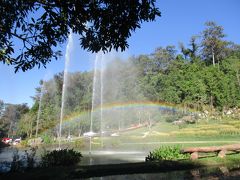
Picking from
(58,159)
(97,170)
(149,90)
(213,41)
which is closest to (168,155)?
(97,170)

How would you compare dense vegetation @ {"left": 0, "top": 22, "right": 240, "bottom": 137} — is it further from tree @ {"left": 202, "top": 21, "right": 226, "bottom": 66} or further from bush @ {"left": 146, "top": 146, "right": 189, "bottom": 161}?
bush @ {"left": 146, "top": 146, "right": 189, "bottom": 161}

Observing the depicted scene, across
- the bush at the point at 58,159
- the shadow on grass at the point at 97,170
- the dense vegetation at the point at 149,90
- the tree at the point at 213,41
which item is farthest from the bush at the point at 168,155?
the tree at the point at 213,41

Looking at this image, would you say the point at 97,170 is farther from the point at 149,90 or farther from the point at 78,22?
the point at 149,90

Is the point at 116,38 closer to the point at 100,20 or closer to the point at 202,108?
the point at 100,20

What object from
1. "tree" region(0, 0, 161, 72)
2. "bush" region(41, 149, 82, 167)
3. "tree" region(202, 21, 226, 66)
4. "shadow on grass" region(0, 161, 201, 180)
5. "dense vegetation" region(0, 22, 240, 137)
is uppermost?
"tree" region(202, 21, 226, 66)

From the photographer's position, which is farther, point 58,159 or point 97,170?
point 58,159

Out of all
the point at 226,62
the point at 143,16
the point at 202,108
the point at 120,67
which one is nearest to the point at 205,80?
the point at 202,108

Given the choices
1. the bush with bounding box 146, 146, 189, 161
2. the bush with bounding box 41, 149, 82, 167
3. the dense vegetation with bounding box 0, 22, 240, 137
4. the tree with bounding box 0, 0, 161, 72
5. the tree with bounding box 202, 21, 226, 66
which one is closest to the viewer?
the tree with bounding box 0, 0, 161, 72

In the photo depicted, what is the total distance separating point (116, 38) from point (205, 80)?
164ft

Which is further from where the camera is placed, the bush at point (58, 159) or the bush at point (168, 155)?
the bush at point (168, 155)

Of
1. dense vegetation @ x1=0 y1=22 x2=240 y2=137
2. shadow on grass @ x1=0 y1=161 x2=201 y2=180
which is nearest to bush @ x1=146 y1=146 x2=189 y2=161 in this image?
shadow on grass @ x1=0 y1=161 x2=201 y2=180

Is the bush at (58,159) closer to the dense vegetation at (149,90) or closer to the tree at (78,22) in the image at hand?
the tree at (78,22)

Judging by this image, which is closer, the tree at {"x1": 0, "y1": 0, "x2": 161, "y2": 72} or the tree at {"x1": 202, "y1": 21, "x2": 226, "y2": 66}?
the tree at {"x1": 0, "y1": 0, "x2": 161, "y2": 72}

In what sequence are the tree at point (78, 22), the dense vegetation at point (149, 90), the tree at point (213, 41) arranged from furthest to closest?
1. the tree at point (213, 41)
2. the dense vegetation at point (149, 90)
3. the tree at point (78, 22)
